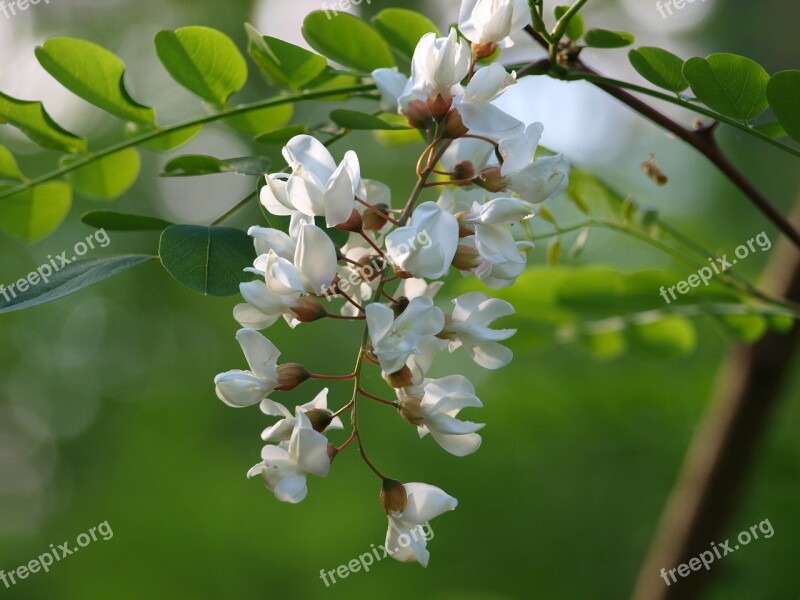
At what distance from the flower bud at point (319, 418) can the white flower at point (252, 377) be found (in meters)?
0.03

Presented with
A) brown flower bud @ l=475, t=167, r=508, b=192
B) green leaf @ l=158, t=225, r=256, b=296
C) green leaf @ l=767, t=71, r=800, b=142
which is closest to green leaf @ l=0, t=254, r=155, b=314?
green leaf @ l=158, t=225, r=256, b=296

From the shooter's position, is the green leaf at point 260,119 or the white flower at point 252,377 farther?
the green leaf at point 260,119

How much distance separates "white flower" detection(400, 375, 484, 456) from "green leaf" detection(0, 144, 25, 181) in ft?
1.71

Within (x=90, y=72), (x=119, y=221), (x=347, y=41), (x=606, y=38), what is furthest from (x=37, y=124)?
(x=606, y=38)

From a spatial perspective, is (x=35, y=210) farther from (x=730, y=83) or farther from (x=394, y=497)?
(x=730, y=83)

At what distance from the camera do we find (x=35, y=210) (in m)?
0.90

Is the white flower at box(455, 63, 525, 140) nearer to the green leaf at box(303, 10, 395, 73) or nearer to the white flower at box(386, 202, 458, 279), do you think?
the white flower at box(386, 202, 458, 279)

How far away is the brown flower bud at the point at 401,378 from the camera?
0.53m

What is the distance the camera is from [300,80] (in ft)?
2.47

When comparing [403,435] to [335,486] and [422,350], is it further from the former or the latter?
[422,350]

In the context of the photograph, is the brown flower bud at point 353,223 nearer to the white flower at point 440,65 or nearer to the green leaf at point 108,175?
the white flower at point 440,65

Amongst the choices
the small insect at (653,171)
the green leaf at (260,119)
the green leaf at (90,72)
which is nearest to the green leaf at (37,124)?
the green leaf at (90,72)

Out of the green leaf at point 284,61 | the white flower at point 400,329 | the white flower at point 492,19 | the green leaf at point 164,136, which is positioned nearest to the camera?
the white flower at point 400,329

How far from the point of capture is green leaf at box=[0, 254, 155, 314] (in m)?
0.54
